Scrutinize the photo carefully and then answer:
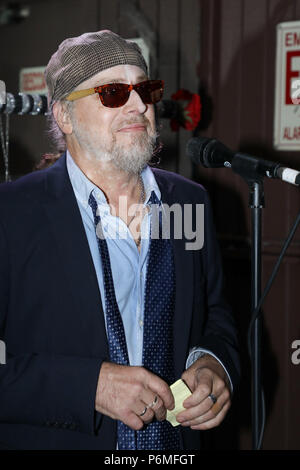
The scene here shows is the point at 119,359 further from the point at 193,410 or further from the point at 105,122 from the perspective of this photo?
the point at 105,122

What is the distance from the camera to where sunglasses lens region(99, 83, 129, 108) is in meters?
1.68

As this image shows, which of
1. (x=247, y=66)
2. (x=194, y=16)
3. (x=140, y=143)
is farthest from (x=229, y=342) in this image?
(x=194, y=16)

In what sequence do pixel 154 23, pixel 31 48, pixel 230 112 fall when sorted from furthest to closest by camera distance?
pixel 31 48 < pixel 154 23 < pixel 230 112

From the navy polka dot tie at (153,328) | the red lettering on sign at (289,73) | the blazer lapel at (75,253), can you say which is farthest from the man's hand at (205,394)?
the red lettering on sign at (289,73)

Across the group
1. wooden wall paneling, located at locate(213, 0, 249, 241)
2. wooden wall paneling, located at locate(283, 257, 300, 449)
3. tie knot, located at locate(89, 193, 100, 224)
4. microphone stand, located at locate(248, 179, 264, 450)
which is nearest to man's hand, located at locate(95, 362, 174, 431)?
microphone stand, located at locate(248, 179, 264, 450)

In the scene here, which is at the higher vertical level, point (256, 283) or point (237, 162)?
point (237, 162)

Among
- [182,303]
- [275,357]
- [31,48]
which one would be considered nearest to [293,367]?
[275,357]

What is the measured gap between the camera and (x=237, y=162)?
5.03ft

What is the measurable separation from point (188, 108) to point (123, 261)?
161cm

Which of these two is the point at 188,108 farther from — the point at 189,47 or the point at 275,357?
the point at 275,357

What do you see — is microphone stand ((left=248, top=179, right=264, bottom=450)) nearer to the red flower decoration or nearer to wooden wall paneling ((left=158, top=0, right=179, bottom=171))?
the red flower decoration

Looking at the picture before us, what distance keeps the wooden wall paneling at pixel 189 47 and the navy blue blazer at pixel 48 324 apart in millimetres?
1755

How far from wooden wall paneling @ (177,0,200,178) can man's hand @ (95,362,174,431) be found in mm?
1984

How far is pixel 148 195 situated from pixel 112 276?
325mm
